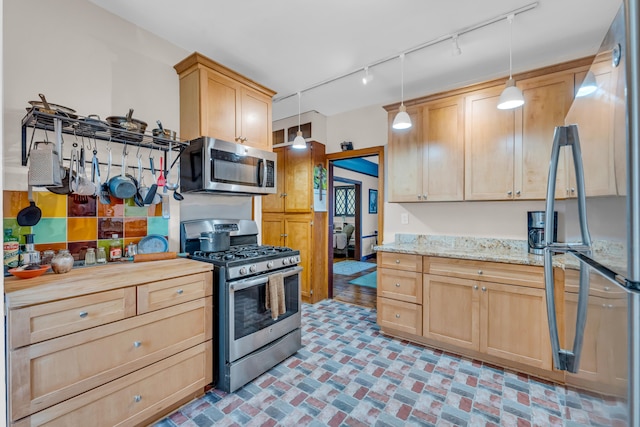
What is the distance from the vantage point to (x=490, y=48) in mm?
2529

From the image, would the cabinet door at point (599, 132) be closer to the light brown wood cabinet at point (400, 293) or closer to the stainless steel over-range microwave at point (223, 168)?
the light brown wood cabinet at point (400, 293)

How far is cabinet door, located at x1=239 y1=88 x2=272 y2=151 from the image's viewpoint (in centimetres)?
273

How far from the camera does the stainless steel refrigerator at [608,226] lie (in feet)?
1.84

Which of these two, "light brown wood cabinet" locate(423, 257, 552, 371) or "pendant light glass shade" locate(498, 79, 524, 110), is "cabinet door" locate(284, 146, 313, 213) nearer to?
"light brown wood cabinet" locate(423, 257, 552, 371)

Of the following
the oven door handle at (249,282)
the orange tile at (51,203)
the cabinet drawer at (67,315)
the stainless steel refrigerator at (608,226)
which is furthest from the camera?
the oven door handle at (249,282)

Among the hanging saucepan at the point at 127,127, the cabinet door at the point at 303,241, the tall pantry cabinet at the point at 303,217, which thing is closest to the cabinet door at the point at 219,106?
the hanging saucepan at the point at 127,127

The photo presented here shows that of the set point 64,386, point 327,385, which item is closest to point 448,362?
point 327,385

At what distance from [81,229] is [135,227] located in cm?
33

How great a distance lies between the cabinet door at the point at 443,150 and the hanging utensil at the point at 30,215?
307cm

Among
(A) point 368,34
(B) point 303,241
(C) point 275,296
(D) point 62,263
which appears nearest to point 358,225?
(B) point 303,241

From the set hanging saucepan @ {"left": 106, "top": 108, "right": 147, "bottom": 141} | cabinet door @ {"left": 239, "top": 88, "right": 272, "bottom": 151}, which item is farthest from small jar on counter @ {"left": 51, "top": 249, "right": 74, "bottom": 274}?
cabinet door @ {"left": 239, "top": 88, "right": 272, "bottom": 151}

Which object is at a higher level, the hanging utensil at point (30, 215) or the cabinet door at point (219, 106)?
the cabinet door at point (219, 106)

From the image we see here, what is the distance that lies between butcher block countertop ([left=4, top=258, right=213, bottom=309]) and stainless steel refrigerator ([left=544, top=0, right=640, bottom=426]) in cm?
196

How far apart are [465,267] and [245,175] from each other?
2.14m
